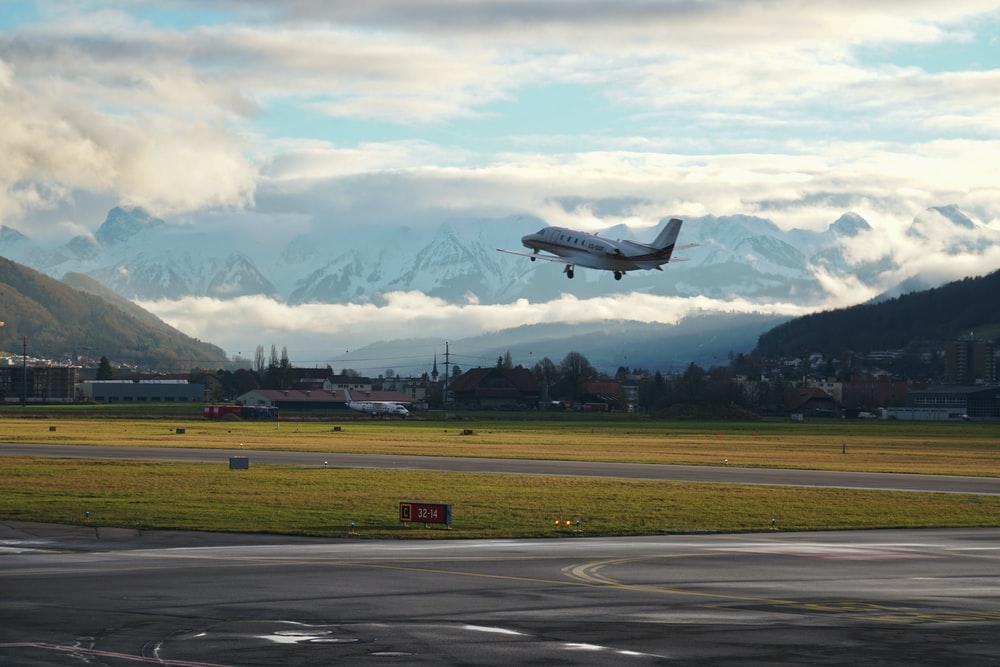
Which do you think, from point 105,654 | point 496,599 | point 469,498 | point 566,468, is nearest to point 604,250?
point 566,468

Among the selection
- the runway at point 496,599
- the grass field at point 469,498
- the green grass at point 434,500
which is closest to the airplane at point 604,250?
the grass field at point 469,498

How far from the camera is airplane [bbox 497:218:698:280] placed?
95.6 m

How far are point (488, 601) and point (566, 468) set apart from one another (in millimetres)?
50862

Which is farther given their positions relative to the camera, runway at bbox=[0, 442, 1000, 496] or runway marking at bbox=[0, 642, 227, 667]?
runway at bbox=[0, 442, 1000, 496]

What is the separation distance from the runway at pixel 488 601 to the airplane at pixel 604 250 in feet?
164

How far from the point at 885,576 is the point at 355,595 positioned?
15.6 metres

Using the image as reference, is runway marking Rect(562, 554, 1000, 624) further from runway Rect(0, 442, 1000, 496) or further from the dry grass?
the dry grass

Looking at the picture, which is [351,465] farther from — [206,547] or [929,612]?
[929,612]

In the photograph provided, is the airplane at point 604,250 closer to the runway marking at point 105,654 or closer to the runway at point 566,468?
the runway at point 566,468

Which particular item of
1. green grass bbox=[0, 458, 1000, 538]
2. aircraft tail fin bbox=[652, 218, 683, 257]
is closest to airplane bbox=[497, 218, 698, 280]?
aircraft tail fin bbox=[652, 218, 683, 257]

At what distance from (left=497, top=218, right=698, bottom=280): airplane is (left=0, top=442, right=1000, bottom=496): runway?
14893 mm

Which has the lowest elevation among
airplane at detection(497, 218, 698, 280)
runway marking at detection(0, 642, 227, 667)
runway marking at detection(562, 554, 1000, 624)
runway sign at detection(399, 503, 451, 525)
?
runway marking at detection(562, 554, 1000, 624)

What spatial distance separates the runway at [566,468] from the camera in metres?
74.6

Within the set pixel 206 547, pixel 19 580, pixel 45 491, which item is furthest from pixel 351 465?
pixel 19 580
